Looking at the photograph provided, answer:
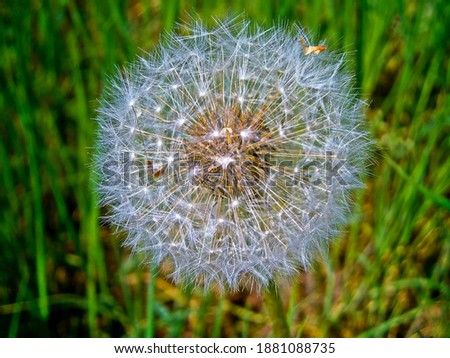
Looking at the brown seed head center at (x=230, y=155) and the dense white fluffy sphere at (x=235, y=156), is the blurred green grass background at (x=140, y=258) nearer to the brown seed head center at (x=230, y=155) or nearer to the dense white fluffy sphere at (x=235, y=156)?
the dense white fluffy sphere at (x=235, y=156)

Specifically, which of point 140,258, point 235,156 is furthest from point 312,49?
point 140,258

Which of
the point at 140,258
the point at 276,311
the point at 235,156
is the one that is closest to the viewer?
the point at 235,156

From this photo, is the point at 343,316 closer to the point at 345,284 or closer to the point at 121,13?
the point at 345,284

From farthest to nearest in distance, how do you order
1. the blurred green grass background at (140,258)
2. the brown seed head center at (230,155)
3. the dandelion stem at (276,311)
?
1. the blurred green grass background at (140,258)
2. the dandelion stem at (276,311)
3. the brown seed head center at (230,155)

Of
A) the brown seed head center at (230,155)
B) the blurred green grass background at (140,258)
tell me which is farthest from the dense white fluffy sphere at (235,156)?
the blurred green grass background at (140,258)

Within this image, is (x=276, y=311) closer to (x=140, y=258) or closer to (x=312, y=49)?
(x=312, y=49)

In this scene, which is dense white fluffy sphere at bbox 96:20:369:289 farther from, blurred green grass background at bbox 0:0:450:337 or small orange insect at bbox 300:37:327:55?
blurred green grass background at bbox 0:0:450:337

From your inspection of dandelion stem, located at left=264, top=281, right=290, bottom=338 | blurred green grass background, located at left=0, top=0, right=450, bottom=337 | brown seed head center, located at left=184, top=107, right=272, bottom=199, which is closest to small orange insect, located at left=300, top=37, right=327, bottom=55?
brown seed head center, located at left=184, top=107, right=272, bottom=199

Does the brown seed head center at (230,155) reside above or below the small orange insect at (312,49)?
below
